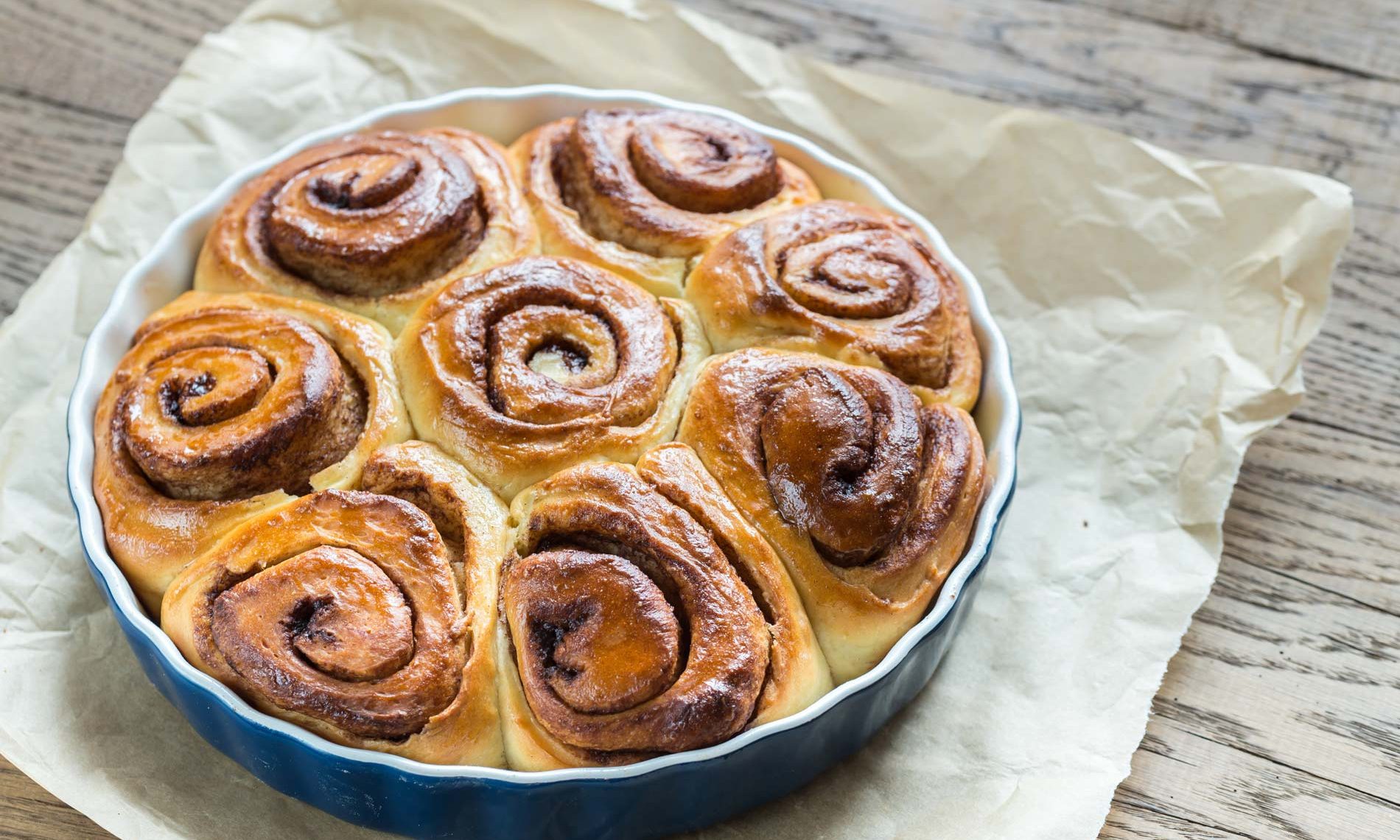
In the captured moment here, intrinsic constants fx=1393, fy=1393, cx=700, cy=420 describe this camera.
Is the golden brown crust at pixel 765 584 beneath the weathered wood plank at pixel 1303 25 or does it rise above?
beneath

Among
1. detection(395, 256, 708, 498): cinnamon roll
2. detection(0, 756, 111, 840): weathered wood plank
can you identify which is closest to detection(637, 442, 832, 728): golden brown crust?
detection(395, 256, 708, 498): cinnamon roll

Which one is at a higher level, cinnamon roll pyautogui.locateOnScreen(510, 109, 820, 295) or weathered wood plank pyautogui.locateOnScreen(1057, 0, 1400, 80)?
cinnamon roll pyautogui.locateOnScreen(510, 109, 820, 295)

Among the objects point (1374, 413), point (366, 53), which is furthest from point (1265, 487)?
point (366, 53)

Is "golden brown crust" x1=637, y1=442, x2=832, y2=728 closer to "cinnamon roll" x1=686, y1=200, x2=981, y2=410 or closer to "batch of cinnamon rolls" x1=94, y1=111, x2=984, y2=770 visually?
"batch of cinnamon rolls" x1=94, y1=111, x2=984, y2=770

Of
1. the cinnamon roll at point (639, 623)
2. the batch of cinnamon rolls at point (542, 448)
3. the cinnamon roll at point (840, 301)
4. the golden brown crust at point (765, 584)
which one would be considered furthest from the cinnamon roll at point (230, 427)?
the cinnamon roll at point (840, 301)

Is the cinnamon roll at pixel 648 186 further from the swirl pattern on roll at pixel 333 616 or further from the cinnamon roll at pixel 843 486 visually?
the swirl pattern on roll at pixel 333 616

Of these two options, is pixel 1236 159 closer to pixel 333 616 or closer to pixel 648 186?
pixel 648 186

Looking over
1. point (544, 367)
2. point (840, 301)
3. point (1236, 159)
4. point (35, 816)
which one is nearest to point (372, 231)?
point (544, 367)
